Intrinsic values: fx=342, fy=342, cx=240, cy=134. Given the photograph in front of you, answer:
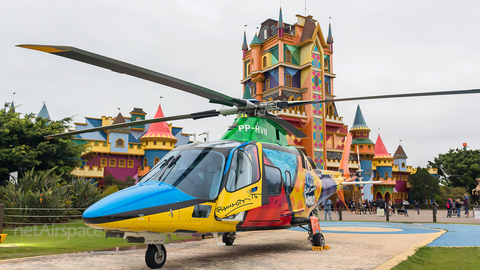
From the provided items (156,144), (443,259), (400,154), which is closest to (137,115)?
(156,144)

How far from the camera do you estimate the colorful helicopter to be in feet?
16.8

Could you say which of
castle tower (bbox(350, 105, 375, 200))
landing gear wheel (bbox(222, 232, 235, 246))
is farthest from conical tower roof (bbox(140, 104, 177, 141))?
landing gear wheel (bbox(222, 232, 235, 246))

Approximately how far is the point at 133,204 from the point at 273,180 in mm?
3287

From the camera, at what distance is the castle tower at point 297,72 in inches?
1368

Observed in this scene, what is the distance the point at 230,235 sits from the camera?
9359 millimetres

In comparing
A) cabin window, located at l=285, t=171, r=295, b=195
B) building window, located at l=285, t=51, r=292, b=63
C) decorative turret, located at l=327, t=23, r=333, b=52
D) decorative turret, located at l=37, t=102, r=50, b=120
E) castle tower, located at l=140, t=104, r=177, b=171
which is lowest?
cabin window, located at l=285, t=171, r=295, b=195

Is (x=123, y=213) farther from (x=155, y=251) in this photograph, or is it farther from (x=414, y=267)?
(x=414, y=267)

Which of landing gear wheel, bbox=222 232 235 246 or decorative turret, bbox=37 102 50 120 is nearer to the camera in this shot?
landing gear wheel, bbox=222 232 235 246

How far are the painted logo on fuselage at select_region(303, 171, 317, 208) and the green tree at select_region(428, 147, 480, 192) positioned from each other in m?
50.5

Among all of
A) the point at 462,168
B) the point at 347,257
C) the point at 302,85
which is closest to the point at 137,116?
the point at 302,85

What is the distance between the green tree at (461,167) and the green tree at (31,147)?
52.7 meters

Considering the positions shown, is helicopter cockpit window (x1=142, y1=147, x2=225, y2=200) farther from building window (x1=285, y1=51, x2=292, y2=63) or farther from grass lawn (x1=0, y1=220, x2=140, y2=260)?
building window (x1=285, y1=51, x2=292, y2=63)

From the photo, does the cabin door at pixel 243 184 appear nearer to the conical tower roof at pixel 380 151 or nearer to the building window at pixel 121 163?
the building window at pixel 121 163

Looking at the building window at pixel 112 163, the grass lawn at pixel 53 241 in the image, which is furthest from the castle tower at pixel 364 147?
the grass lawn at pixel 53 241
